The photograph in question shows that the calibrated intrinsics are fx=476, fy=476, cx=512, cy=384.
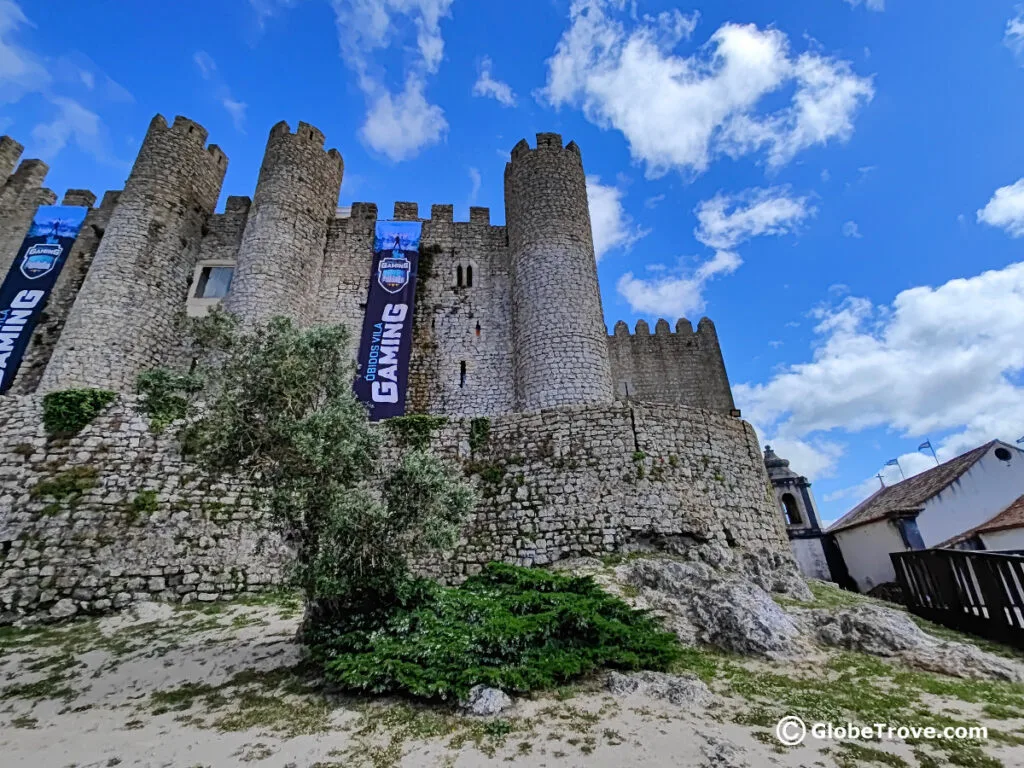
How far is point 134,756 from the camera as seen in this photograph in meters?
3.61

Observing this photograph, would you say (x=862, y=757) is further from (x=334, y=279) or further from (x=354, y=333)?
(x=334, y=279)

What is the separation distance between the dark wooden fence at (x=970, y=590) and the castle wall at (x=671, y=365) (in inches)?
459

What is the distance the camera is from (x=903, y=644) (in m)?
5.90

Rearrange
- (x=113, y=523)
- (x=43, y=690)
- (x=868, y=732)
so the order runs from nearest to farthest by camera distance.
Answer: (x=868, y=732) → (x=43, y=690) → (x=113, y=523)

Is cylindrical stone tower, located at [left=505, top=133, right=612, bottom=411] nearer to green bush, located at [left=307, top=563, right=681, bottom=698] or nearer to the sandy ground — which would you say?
green bush, located at [left=307, top=563, right=681, bottom=698]

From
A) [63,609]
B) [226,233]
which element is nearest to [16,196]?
[226,233]

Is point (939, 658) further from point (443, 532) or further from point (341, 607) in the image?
point (341, 607)

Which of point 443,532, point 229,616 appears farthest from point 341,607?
point 229,616

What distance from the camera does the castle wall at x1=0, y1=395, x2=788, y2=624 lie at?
8562mm

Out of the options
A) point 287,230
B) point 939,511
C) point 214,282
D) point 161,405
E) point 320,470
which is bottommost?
Answer: point 320,470

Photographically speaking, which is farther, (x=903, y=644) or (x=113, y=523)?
(x=113, y=523)

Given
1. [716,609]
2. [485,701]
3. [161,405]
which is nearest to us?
[485,701]

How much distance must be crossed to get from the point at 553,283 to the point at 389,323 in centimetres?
638

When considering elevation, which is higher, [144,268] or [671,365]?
[144,268]
